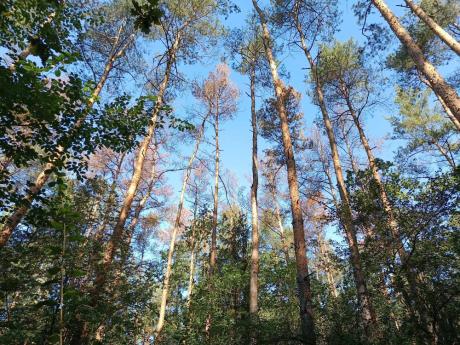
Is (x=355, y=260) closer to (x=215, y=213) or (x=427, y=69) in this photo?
(x=427, y=69)

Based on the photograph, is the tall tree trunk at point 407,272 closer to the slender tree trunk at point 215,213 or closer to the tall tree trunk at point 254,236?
the tall tree trunk at point 254,236

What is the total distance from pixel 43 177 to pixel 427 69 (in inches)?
352

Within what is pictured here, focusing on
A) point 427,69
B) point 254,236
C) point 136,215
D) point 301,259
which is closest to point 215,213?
point 136,215

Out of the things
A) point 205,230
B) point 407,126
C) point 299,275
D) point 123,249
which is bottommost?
point 299,275

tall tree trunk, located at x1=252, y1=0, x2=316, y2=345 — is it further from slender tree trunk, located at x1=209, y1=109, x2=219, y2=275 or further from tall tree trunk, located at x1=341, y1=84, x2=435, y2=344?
slender tree trunk, located at x1=209, y1=109, x2=219, y2=275

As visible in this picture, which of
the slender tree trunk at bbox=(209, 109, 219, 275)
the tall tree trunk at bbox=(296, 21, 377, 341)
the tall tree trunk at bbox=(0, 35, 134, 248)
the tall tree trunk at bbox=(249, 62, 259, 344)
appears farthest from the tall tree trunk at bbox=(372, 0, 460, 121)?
the slender tree trunk at bbox=(209, 109, 219, 275)

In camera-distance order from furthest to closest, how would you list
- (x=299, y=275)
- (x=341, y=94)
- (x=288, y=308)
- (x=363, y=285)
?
(x=341, y=94) → (x=288, y=308) → (x=363, y=285) → (x=299, y=275)

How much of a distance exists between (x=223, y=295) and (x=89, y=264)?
5714 millimetres

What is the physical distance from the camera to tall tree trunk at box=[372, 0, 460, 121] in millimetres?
5844

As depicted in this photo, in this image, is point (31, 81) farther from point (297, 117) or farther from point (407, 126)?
point (407, 126)

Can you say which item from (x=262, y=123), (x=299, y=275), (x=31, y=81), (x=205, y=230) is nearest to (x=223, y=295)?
(x=205, y=230)

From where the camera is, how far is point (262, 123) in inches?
620

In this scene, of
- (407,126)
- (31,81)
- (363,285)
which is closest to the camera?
(31,81)

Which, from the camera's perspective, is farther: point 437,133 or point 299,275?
point 437,133
